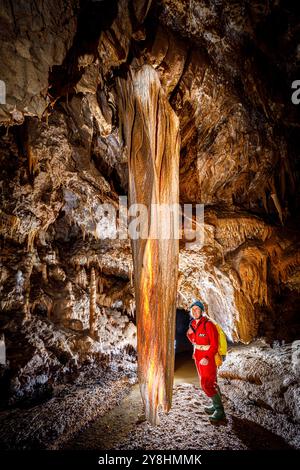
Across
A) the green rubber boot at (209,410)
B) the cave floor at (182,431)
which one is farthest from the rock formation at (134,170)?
the green rubber boot at (209,410)

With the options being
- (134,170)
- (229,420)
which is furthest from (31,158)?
(229,420)

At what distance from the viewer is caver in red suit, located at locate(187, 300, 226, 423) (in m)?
A: 2.91

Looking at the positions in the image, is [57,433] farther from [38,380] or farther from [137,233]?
[137,233]

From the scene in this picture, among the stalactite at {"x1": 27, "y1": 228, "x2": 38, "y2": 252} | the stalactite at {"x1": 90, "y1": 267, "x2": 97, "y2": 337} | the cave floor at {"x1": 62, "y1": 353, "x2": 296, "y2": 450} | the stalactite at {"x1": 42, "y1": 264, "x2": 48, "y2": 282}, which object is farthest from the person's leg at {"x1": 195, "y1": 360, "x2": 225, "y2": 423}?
the stalactite at {"x1": 27, "y1": 228, "x2": 38, "y2": 252}

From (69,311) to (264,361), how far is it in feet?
11.8

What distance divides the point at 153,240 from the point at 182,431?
2.08 meters

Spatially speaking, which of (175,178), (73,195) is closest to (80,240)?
(73,195)

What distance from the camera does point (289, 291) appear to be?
5.45 m

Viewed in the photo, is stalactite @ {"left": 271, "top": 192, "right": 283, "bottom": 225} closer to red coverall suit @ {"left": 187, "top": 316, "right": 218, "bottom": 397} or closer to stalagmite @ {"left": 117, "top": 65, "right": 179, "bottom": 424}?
stalagmite @ {"left": 117, "top": 65, "right": 179, "bottom": 424}

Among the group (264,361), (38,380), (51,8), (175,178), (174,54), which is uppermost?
(174,54)

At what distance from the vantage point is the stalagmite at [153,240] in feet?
9.22

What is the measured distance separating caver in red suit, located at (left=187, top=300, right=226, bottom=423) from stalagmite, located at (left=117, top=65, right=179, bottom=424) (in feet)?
1.21

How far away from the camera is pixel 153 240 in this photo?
2.85 meters

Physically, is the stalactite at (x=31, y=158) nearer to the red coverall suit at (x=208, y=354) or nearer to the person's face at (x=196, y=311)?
the person's face at (x=196, y=311)
